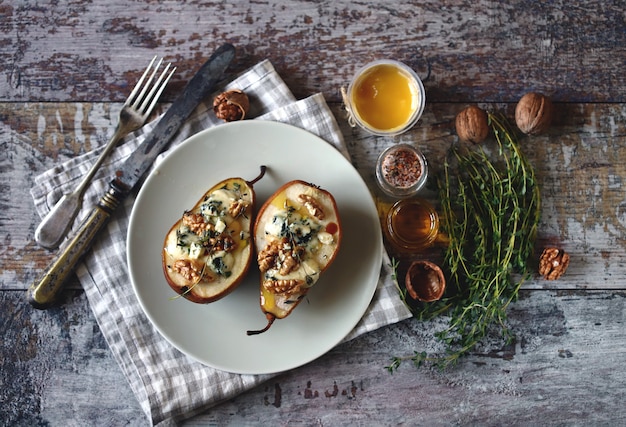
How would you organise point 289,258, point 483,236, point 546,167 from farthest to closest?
1. point 546,167
2. point 483,236
3. point 289,258

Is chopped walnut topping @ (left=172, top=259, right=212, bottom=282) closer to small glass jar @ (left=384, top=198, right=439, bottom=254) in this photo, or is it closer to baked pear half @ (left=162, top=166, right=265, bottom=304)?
baked pear half @ (left=162, top=166, right=265, bottom=304)

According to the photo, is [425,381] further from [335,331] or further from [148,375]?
[148,375]

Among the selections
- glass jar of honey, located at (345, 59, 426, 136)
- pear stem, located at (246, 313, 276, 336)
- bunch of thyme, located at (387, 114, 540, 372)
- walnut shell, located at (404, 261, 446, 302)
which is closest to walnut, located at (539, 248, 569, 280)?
bunch of thyme, located at (387, 114, 540, 372)

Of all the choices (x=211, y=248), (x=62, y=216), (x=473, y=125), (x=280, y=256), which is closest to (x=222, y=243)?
(x=211, y=248)

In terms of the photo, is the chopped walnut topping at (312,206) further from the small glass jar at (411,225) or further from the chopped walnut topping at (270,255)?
the small glass jar at (411,225)

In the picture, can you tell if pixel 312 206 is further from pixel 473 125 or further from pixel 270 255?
pixel 473 125

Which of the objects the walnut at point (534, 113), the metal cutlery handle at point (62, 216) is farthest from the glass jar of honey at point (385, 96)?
the metal cutlery handle at point (62, 216)

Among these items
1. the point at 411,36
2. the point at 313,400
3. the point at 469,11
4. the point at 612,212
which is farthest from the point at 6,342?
the point at 612,212
